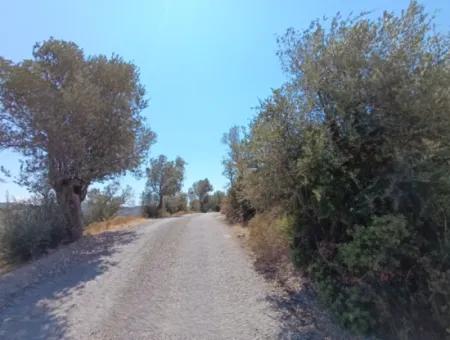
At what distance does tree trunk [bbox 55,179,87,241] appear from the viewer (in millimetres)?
13508

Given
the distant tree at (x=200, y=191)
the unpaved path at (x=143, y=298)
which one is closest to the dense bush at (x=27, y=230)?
the unpaved path at (x=143, y=298)

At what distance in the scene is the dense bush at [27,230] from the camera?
37.2ft

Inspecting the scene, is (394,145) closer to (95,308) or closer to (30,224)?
(95,308)

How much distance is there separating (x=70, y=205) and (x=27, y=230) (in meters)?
2.47

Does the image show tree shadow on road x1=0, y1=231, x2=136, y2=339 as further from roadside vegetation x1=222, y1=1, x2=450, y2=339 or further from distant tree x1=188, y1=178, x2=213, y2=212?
distant tree x1=188, y1=178, x2=213, y2=212

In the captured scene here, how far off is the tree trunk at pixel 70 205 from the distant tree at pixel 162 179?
117 feet

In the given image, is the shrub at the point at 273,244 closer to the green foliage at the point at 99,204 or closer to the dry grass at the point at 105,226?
the dry grass at the point at 105,226

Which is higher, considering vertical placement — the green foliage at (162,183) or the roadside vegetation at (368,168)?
the green foliage at (162,183)

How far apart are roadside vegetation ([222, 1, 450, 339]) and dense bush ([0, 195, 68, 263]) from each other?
8.92m

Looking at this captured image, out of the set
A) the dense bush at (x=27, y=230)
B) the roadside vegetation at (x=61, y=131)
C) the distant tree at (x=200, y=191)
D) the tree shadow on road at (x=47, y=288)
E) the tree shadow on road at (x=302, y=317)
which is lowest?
the tree shadow on road at (x=302, y=317)

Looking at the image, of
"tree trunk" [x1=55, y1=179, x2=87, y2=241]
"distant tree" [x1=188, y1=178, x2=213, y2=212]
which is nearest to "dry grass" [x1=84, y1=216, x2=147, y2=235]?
"tree trunk" [x1=55, y1=179, x2=87, y2=241]

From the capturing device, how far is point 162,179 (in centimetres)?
5147

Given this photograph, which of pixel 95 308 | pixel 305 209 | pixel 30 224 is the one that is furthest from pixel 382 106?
pixel 30 224

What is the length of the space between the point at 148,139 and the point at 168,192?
3684 cm
